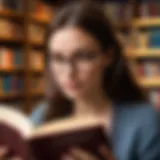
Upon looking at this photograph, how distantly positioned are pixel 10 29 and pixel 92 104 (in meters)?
2.17

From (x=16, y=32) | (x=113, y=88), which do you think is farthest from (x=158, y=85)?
(x=113, y=88)

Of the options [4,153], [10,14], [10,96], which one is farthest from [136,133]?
[10,14]

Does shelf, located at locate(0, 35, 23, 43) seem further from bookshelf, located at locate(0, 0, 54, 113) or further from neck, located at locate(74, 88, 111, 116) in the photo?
neck, located at locate(74, 88, 111, 116)

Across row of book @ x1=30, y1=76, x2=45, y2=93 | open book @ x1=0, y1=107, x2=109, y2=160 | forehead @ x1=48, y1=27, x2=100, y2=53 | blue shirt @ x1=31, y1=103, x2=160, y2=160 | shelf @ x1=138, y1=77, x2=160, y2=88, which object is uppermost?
forehead @ x1=48, y1=27, x2=100, y2=53

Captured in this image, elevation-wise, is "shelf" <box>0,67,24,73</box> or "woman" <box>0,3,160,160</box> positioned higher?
"woman" <box>0,3,160,160</box>

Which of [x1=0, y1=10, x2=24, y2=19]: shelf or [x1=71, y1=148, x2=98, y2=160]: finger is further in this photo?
[x1=0, y1=10, x2=24, y2=19]: shelf

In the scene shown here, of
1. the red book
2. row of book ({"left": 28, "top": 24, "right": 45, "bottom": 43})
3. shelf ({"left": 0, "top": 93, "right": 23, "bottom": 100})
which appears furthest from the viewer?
the red book

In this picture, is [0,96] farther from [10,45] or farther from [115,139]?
[115,139]

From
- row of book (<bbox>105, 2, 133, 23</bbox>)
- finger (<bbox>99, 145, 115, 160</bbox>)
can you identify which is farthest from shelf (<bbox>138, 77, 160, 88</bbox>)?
finger (<bbox>99, 145, 115, 160</bbox>)

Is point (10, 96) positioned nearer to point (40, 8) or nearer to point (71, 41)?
point (40, 8)

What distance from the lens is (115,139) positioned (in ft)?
2.98

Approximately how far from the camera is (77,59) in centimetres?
88

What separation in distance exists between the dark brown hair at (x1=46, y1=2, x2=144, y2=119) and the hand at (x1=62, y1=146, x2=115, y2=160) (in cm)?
29

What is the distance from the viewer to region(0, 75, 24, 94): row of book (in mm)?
2893
